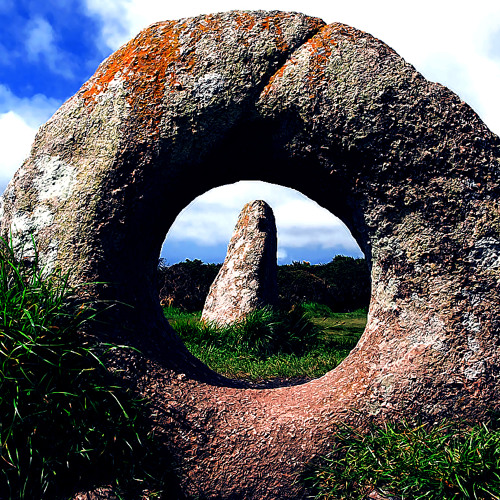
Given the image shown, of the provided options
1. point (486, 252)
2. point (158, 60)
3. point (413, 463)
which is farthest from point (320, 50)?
point (413, 463)

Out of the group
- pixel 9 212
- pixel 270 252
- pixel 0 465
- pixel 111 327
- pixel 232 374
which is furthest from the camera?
pixel 270 252

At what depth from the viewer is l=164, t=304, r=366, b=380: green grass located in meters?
6.21

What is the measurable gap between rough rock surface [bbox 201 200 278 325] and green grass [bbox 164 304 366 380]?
0.33 meters

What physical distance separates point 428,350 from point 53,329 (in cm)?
221

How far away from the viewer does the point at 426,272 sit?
311cm

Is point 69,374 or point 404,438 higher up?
point 69,374

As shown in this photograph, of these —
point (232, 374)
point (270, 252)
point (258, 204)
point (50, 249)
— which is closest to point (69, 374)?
point (50, 249)

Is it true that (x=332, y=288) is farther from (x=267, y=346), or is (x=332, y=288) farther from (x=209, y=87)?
(x=209, y=87)

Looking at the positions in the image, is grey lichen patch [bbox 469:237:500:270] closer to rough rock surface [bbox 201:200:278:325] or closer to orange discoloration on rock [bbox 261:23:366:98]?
orange discoloration on rock [bbox 261:23:366:98]

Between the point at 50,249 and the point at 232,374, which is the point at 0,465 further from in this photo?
the point at 232,374

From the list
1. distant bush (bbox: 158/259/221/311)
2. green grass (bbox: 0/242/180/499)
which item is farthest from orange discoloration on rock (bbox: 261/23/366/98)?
distant bush (bbox: 158/259/221/311)

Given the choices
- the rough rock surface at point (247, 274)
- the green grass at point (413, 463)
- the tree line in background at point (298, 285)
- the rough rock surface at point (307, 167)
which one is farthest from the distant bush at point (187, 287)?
the green grass at point (413, 463)

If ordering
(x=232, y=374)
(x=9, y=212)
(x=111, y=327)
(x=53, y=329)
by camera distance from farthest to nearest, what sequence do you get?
1. (x=232, y=374)
2. (x=9, y=212)
3. (x=111, y=327)
4. (x=53, y=329)

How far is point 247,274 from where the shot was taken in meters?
8.40
